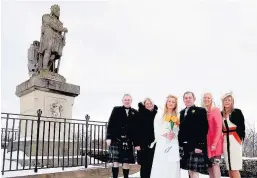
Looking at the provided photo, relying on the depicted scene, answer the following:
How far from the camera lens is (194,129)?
4672 mm

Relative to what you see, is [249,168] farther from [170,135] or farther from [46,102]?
[46,102]

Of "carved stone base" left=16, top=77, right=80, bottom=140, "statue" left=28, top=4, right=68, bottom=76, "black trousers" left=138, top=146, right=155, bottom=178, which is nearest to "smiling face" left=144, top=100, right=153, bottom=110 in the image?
"black trousers" left=138, top=146, right=155, bottom=178

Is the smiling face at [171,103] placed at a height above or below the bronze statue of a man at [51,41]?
below

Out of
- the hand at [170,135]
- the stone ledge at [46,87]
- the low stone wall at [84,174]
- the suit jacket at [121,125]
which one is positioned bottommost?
the low stone wall at [84,174]

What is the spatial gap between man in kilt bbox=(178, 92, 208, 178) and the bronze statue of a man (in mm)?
5457

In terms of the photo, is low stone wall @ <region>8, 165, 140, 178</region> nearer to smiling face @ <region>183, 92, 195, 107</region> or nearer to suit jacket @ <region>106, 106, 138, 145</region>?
suit jacket @ <region>106, 106, 138, 145</region>

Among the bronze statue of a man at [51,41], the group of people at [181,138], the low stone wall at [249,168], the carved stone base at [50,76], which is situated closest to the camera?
the group of people at [181,138]

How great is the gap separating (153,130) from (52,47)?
16.3 feet

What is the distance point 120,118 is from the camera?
564 cm

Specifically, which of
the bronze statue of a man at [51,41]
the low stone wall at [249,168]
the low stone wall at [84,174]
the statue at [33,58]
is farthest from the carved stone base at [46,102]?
the low stone wall at [249,168]

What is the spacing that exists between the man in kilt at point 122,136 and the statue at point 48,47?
402 cm

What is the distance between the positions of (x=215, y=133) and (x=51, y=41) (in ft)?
19.9

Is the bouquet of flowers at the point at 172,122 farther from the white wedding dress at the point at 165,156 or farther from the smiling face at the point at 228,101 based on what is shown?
the smiling face at the point at 228,101

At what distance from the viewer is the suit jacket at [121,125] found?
557cm
